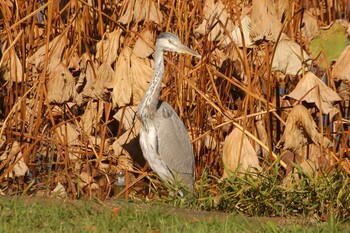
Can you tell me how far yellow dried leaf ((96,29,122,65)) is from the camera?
246 inches

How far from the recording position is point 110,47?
6.28m

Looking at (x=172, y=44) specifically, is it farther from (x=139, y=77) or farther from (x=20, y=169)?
(x=20, y=169)

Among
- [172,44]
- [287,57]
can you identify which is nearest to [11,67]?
[172,44]

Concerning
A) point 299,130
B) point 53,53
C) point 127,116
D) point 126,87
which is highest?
point 53,53

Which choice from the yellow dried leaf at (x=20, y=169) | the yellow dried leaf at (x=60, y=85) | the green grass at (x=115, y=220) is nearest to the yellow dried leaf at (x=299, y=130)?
the green grass at (x=115, y=220)

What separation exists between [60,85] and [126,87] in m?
0.50

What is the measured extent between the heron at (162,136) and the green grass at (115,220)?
169 cm

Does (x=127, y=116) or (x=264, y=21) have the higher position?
(x=264, y=21)

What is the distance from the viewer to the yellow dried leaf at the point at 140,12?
20.2ft

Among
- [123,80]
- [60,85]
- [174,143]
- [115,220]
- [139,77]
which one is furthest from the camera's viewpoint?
[174,143]

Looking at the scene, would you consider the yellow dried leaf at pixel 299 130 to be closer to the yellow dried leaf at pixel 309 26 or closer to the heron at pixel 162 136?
the yellow dried leaf at pixel 309 26

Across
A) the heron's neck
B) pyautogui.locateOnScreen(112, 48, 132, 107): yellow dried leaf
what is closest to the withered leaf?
pyautogui.locateOnScreen(112, 48, 132, 107): yellow dried leaf

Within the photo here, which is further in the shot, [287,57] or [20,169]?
[20,169]

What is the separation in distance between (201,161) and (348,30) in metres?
1.71
